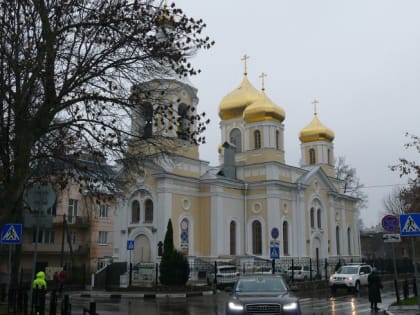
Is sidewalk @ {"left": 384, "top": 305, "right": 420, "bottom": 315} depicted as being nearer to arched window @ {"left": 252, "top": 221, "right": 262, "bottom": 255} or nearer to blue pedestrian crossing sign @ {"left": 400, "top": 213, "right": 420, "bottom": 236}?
blue pedestrian crossing sign @ {"left": 400, "top": 213, "right": 420, "bottom": 236}

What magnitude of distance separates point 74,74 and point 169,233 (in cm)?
1698

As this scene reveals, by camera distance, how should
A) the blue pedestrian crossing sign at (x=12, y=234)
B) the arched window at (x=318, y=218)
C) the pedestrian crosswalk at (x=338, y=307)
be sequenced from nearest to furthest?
the blue pedestrian crossing sign at (x=12, y=234) → the pedestrian crosswalk at (x=338, y=307) → the arched window at (x=318, y=218)

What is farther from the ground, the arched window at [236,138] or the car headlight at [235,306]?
the arched window at [236,138]

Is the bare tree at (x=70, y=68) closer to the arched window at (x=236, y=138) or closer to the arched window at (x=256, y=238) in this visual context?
the arched window at (x=256, y=238)

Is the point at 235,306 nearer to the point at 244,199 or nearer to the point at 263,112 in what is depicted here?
the point at 244,199

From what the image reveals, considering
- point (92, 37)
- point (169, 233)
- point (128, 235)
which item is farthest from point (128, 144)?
point (128, 235)

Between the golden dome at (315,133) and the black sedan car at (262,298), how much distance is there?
129 feet

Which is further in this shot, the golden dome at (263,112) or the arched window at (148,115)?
the golden dome at (263,112)

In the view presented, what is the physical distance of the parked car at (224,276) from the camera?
95.3 ft

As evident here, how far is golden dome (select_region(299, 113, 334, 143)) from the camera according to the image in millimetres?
51312

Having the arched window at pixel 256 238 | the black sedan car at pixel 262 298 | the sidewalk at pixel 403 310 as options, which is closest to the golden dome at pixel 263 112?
the arched window at pixel 256 238

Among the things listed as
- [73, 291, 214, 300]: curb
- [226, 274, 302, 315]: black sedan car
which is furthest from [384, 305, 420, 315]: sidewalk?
[73, 291, 214, 300]: curb

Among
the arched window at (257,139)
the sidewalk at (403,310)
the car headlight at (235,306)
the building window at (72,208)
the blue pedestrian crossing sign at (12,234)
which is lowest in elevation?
the sidewalk at (403,310)

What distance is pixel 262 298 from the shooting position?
11.6 m
